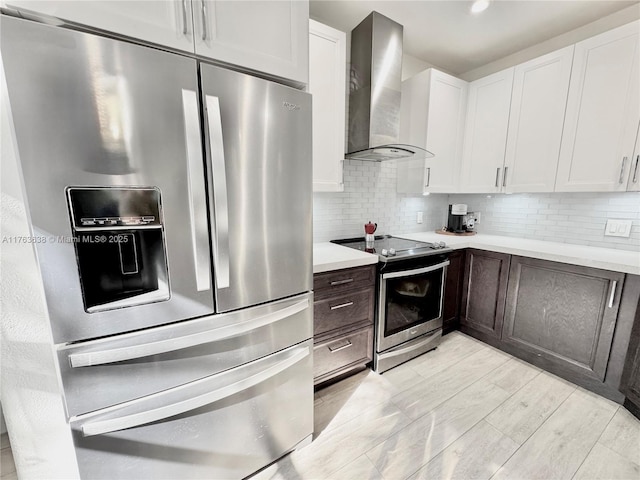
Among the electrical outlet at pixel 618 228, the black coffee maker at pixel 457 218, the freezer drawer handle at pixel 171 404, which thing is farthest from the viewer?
the black coffee maker at pixel 457 218

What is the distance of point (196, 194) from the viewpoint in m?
0.92

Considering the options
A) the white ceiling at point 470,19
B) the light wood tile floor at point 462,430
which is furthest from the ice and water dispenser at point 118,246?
the white ceiling at point 470,19

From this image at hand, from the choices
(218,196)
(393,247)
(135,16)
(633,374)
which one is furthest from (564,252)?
(135,16)

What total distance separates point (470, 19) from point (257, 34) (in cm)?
191

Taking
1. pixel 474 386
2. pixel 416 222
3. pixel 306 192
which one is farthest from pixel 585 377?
pixel 306 192

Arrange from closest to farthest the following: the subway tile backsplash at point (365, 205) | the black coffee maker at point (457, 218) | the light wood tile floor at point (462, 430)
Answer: the light wood tile floor at point (462, 430) → the subway tile backsplash at point (365, 205) → the black coffee maker at point (457, 218)

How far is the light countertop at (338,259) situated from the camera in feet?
5.24

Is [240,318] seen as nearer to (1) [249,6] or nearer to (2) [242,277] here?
(2) [242,277]

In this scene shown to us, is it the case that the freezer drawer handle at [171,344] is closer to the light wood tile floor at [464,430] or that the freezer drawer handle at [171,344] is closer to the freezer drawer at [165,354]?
the freezer drawer at [165,354]

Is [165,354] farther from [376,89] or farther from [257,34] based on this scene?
[376,89]

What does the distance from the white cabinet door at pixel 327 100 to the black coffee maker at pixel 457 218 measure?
4.85ft

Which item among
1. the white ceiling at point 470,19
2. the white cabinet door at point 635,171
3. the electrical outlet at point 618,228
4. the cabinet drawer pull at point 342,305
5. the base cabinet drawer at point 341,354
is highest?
the white ceiling at point 470,19

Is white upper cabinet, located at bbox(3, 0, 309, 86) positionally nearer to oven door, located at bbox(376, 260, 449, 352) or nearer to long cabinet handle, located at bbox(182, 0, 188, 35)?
long cabinet handle, located at bbox(182, 0, 188, 35)

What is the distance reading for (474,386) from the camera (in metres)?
1.87
